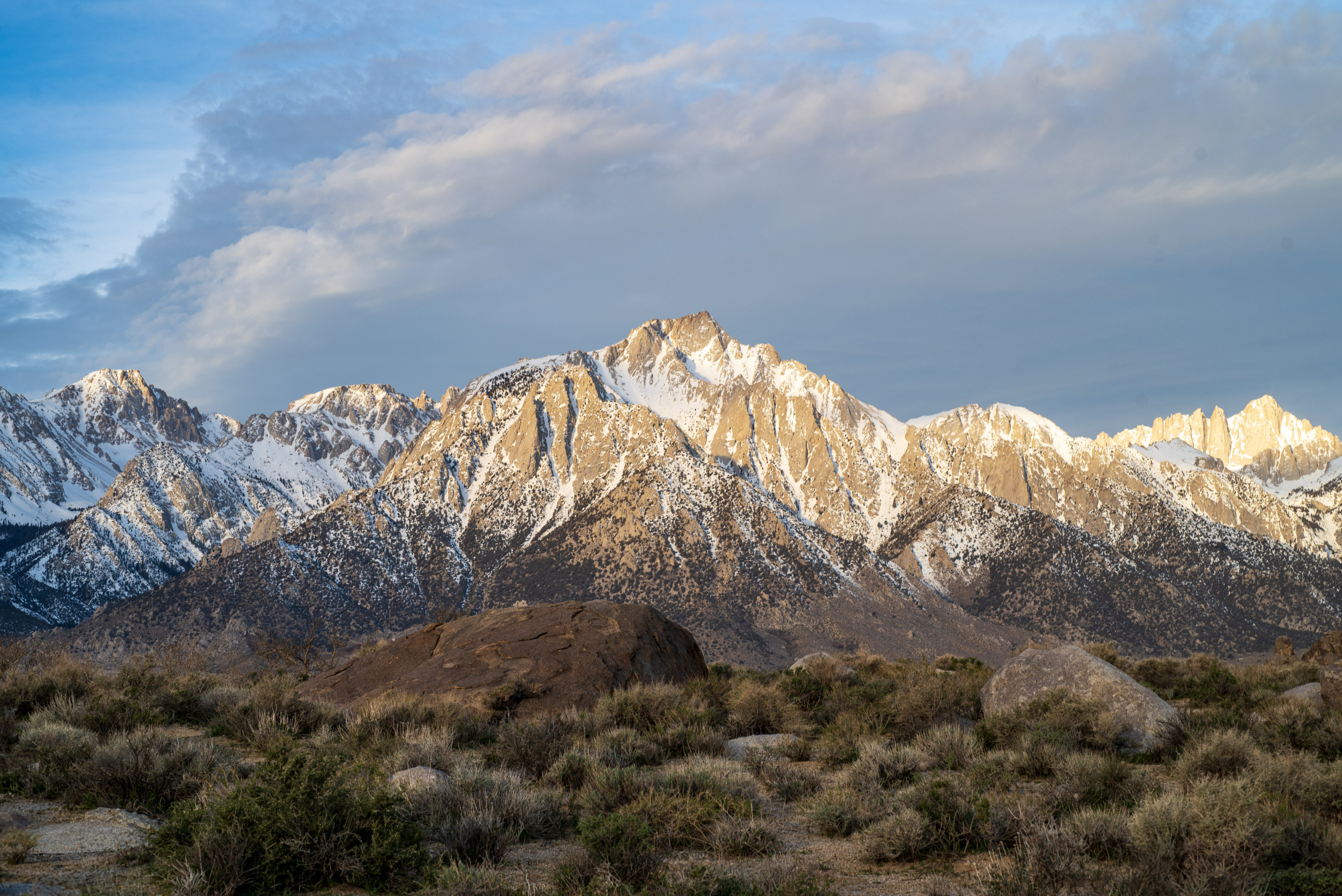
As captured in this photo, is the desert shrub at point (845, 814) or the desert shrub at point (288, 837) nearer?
the desert shrub at point (288, 837)


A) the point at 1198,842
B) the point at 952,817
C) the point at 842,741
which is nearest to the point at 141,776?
the point at 952,817

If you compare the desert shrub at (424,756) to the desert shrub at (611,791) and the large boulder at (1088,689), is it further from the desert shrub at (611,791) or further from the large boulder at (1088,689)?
the large boulder at (1088,689)

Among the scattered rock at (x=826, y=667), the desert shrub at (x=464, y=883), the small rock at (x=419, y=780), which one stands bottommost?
the scattered rock at (x=826, y=667)

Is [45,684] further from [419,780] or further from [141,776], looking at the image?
[419,780]

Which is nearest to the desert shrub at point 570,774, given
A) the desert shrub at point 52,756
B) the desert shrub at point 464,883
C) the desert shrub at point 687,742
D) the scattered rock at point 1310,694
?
the desert shrub at point 687,742

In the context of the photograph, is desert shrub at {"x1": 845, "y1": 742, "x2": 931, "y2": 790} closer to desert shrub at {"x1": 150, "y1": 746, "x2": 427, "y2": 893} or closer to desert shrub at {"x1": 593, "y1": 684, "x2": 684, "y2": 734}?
desert shrub at {"x1": 593, "y1": 684, "x2": 684, "y2": 734}

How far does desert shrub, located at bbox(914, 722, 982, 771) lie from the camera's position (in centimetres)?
1423

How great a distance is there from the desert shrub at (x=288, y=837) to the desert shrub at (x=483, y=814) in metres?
0.63

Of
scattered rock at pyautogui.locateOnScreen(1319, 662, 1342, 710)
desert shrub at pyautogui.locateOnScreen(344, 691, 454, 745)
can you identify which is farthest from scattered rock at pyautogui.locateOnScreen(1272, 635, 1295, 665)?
desert shrub at pyautogui.locateOnScreen(344, 691, 454, 745)

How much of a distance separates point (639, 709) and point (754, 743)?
9.12 feet

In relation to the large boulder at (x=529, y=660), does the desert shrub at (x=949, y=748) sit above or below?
below

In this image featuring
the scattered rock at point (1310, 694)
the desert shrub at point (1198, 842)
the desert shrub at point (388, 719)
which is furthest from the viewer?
the scattered rock at point (1310, 694)

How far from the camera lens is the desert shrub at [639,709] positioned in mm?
18250

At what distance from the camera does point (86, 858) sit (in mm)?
9609
